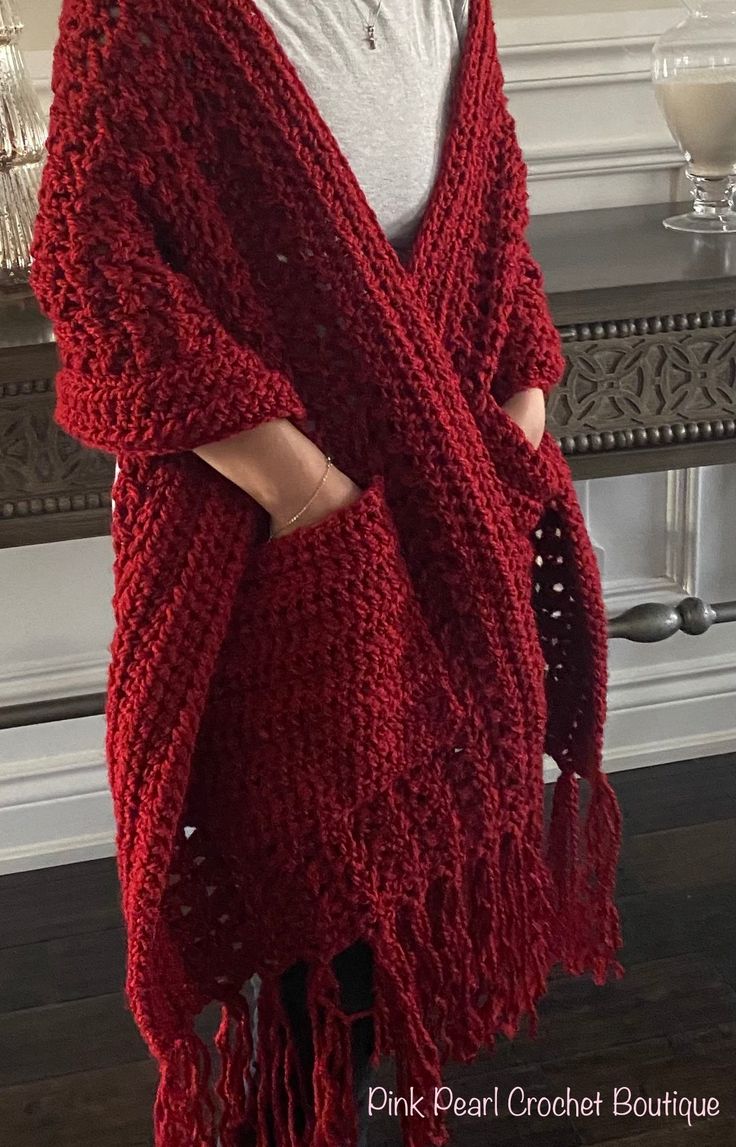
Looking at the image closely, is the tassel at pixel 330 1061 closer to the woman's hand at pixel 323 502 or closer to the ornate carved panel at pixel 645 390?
the woman's hand at pixel 323 502

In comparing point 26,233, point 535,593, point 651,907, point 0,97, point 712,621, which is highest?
point 0,97

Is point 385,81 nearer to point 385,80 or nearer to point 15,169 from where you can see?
point 385,80

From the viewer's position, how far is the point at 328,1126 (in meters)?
0.89

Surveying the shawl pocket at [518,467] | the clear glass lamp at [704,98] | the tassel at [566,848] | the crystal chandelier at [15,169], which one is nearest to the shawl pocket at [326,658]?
the shawl pocket at [518,467]

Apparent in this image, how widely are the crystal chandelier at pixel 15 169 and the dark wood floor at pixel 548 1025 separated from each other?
2.75 ft

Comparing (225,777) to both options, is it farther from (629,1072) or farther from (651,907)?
(651,907)

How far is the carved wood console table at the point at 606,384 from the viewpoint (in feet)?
3.53

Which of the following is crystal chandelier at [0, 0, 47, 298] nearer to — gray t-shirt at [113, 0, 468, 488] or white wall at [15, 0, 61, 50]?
white wall at [15, 0, 61, 50]

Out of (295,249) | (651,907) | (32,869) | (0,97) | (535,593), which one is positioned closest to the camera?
(295,249)

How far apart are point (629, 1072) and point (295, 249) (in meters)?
0.96

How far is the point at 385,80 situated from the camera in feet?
2.67

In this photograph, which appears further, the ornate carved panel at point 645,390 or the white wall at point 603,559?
the white wall at point 603,559

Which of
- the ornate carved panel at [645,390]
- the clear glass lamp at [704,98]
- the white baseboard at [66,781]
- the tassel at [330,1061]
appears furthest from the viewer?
the white baseboard at [66,781]

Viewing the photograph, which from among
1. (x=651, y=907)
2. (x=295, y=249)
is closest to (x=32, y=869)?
(x=651, y=907)
